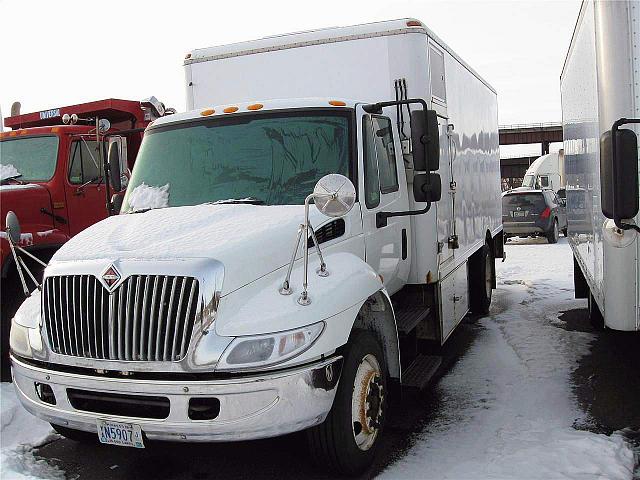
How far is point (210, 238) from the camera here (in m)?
3.99

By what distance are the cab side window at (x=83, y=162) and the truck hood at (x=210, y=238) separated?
3.28 meters

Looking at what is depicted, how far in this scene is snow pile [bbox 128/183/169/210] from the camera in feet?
16.1

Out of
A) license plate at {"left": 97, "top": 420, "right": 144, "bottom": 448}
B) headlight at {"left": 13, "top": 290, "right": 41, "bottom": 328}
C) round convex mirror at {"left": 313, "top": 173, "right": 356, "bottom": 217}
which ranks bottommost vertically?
license plate at {"left": 97, "top": 420, "right": 144, "bottom": 448}

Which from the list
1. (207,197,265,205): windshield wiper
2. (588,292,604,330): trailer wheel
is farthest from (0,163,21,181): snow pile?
(588,292,604,330): trailer wheel

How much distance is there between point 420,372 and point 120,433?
2.65 m

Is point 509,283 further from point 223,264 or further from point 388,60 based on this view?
point 223,264

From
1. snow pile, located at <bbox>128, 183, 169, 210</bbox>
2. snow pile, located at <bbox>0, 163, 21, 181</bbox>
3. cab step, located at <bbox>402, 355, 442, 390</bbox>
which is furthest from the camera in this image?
snow pile, located at <bbox>0, 163, 21, 181</bbox>

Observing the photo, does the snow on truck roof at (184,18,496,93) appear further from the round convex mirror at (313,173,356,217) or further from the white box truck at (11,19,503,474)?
the round convex mirror at (313,173,356,217)

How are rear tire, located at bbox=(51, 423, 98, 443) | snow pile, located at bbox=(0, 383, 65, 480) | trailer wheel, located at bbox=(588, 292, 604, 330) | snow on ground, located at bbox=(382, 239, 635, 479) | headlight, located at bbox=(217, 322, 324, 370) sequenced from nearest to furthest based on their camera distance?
headlight, located at bbox=(217, 322, 324, 370), snow on ground, located at bbox=(382, 239, 635, 479), snow pile, located at bbox=(0, 383, 65, 480), rear tire, located at bbox=(51, 423, 98, 443), trailer wheel, located at bbox=(588, 292, 604, 330)

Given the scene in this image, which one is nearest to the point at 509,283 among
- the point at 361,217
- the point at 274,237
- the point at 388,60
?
the point at 388,60

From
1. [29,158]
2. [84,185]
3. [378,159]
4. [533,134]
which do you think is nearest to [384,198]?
[378,159]

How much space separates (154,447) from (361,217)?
230cm

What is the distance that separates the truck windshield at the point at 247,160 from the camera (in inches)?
188

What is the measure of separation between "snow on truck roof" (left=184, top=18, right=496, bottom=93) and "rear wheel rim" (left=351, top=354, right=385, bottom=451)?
3.08 metres
